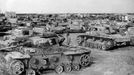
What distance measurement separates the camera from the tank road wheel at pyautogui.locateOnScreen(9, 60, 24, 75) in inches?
561

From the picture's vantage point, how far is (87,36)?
29.0 metres

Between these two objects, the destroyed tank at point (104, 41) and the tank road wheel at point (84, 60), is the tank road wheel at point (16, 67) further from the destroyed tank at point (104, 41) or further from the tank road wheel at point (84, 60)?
the destroyed tank at point (104, 41)

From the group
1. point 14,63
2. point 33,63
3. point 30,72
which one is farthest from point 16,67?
point 33,63

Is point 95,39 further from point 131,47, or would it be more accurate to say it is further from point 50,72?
point 50,72

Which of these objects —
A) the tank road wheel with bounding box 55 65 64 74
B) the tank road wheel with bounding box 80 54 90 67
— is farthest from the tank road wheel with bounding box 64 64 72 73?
the tank road wheel with bounding box 80 54 90 67

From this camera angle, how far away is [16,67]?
14289 mm

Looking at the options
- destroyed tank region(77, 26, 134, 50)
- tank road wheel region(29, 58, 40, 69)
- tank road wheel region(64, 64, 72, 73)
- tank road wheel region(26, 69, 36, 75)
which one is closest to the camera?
tank road wheel region(26, 69, 36, 75)

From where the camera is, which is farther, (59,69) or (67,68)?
(67,68)

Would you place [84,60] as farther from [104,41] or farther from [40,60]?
[104,41]

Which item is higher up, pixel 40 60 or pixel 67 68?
pixel 40 60

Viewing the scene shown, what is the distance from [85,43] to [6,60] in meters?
15.6

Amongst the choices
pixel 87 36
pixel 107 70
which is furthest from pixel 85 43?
Result: pixel 107 70

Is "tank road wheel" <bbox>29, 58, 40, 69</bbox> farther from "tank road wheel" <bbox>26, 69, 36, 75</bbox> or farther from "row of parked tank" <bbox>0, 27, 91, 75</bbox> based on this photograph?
"tank road wheel" <bbox>26, 69, 36, 75</bbox>

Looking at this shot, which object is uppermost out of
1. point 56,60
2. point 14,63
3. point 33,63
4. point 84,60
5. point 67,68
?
point 14,63
